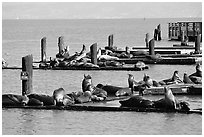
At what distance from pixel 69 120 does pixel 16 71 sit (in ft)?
50.1

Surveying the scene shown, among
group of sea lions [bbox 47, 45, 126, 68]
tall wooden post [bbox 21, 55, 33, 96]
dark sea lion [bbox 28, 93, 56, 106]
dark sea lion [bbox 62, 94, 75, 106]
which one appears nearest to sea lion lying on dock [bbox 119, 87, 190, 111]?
dark sea lion [bbox 62, 94, 75, 106]

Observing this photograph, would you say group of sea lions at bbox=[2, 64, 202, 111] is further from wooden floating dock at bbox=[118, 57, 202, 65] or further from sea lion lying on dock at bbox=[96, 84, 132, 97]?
wooden floating dock at bbox=[118, 57, 202, 65]

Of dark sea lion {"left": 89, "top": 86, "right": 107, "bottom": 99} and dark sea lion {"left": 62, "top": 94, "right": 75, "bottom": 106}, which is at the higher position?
dark sea lion {"left": 89, "top": 86, "right": 107, "bottom": 99}

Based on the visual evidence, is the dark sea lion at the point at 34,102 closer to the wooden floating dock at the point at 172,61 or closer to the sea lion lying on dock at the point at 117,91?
the sea lion lying on dock at the point at 117,91

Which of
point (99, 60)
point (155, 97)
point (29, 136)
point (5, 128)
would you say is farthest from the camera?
point (99, 60)

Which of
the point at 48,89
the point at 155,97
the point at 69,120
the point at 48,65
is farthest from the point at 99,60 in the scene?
the point at 69,120

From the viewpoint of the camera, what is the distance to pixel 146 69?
33.6 meters

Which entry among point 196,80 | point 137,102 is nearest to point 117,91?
point 137,102

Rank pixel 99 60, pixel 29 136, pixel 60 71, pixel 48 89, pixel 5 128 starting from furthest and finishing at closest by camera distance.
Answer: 1. pixel 99 60
2. pixel 60 71
3. pixel 48 89
4. pixel 5 128
5. pixel 29 136

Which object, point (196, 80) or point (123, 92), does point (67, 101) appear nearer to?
point (123, 92)

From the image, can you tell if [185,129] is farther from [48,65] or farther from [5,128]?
[48,65]

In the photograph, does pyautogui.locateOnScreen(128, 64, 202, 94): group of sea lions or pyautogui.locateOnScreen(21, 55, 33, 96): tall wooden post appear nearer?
pyautogui.locateOnScreen(21, 55, 33, 96): tall wooden post

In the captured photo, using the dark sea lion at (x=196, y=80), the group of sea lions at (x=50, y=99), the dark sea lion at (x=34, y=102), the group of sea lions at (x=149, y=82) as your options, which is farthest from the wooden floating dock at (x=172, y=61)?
the dark sea lion at (x=34, y=102)

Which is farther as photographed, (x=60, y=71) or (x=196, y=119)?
(x=60, y=71)
